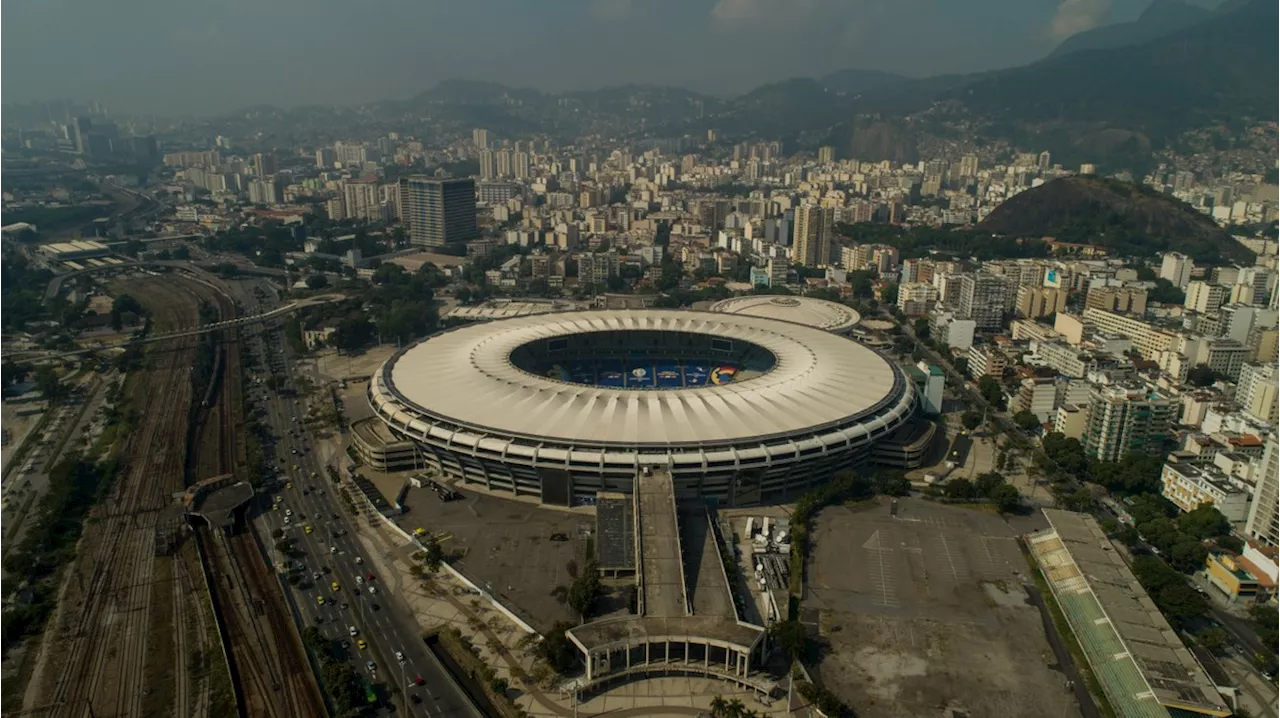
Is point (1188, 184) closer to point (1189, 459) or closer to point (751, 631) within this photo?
point (1189, 459)

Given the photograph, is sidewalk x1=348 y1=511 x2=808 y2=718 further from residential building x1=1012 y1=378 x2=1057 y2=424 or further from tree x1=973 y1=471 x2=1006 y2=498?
residential building x1=1012 y1=378 x2=1057 y2=424

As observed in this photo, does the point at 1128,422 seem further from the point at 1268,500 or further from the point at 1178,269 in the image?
the point at 1178,269

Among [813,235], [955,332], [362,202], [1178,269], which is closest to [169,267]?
[362,202]

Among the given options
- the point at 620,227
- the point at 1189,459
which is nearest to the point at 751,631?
the point at 1189,459

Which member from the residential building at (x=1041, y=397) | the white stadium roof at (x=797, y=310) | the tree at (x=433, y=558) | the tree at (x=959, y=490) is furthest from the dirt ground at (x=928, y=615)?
the white stadium roof at (x=797, y=310)

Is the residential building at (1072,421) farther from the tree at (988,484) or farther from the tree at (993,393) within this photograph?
the tree at (988,484)

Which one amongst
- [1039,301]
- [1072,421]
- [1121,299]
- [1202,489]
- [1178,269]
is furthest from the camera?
[1178,269]
